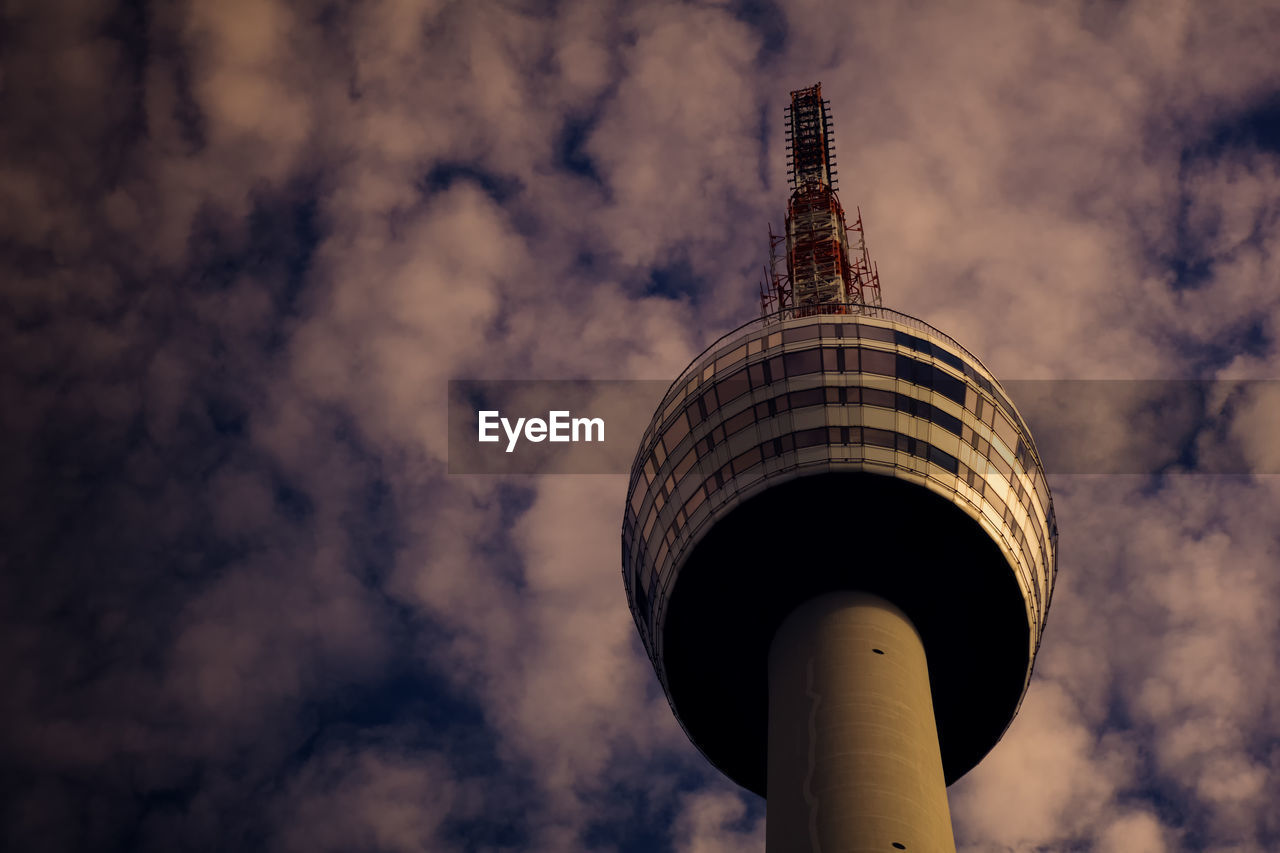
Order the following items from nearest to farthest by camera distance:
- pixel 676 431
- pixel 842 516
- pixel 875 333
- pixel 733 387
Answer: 1. pixel 842 516
2. pixel 875 333
3. pixel 733 387
4. pixel 676 431

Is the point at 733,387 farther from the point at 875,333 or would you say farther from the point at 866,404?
the point at 875,333

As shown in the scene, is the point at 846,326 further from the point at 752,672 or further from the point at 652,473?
the point at 752,672

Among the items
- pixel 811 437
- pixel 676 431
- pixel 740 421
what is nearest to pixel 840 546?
pixel 811 437

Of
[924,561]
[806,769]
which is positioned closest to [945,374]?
[924,561]

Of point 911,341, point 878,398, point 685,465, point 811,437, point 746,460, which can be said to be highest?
point 911,341

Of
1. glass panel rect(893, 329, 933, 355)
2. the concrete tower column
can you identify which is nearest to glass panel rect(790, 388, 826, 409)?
glass panel rect(893, 329, 933, 355)

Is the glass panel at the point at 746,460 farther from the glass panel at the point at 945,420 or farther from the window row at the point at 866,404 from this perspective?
the glass panel at the point at 945,420

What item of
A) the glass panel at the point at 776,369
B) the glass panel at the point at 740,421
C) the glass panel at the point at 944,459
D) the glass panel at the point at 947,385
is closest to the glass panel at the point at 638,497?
the glass panel at the point at 740,421
